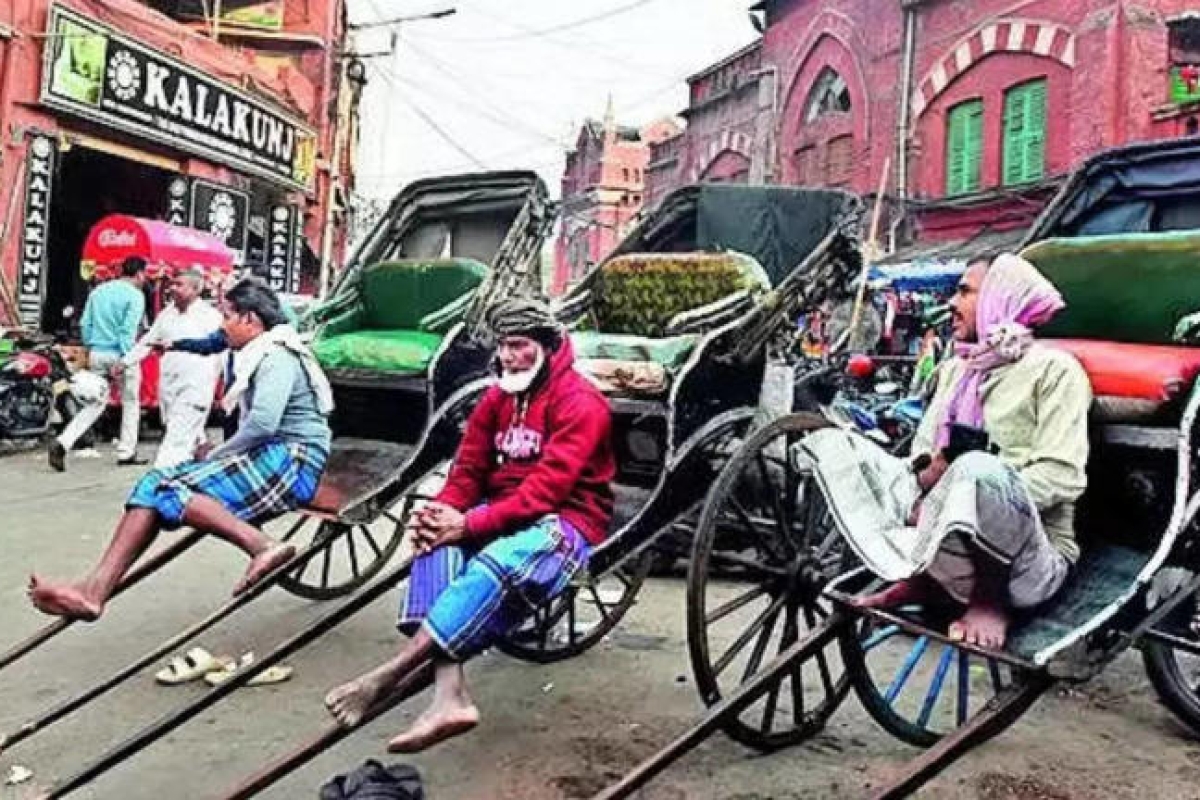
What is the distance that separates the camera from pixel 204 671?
425 cm

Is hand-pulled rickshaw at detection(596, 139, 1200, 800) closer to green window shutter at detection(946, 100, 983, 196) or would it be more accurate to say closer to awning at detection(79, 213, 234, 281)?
awning at detection(79, 213, 234, 281)

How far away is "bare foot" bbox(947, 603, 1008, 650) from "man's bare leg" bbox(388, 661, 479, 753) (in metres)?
1.26

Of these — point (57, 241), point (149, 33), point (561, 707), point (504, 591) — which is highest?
point (149, 33)

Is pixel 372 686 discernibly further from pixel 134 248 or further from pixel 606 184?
pixel 606 184

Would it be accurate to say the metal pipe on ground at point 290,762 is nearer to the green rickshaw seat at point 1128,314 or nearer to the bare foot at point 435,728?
the bare foot at point 435,728

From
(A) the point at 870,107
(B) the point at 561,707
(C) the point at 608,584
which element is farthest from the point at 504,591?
(A) the point at 870,107

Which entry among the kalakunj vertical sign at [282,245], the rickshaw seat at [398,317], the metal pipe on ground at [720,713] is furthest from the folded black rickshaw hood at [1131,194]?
the kalakunj vertical sign at [282,245]

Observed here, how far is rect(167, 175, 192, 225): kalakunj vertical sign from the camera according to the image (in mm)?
13375

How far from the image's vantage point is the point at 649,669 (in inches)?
175

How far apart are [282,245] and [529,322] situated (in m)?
14.4

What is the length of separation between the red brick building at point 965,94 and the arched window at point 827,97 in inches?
1.3

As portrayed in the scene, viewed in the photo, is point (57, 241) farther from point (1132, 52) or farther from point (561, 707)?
point (1132, 52)

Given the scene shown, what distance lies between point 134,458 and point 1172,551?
332 inches

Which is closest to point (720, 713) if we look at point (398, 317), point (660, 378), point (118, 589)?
point (660, 378)
